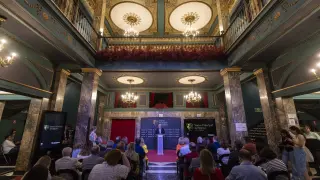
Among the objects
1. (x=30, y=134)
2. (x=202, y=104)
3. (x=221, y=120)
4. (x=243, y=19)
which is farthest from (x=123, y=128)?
(x=243, y=19)

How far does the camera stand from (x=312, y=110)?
32.3 feet

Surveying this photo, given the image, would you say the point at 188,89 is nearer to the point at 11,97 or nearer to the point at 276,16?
the point at 276,16

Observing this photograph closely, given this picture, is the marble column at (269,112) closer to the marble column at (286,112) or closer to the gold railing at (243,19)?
the marble column at (286,112)

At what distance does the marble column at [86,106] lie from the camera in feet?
17.6

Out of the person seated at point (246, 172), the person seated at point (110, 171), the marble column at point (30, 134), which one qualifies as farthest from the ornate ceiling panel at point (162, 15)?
the person seated at point (246, 172)

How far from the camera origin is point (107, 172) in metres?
2.19

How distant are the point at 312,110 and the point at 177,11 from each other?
11283mm

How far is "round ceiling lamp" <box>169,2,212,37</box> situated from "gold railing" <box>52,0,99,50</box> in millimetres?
4507

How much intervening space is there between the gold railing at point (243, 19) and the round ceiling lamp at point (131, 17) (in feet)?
14.9

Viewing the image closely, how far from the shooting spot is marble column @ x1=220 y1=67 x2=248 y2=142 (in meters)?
5.28

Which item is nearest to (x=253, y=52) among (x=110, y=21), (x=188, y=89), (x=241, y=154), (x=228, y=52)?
(x=228, y=52)

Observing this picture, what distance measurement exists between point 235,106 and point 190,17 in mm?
5558

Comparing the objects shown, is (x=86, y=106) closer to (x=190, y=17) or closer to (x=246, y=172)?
(x=246, y=172)

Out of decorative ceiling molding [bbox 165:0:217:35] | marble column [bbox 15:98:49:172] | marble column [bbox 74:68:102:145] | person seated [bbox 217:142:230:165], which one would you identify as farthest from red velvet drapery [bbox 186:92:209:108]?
marble column [bbox 15:98:49:172]
